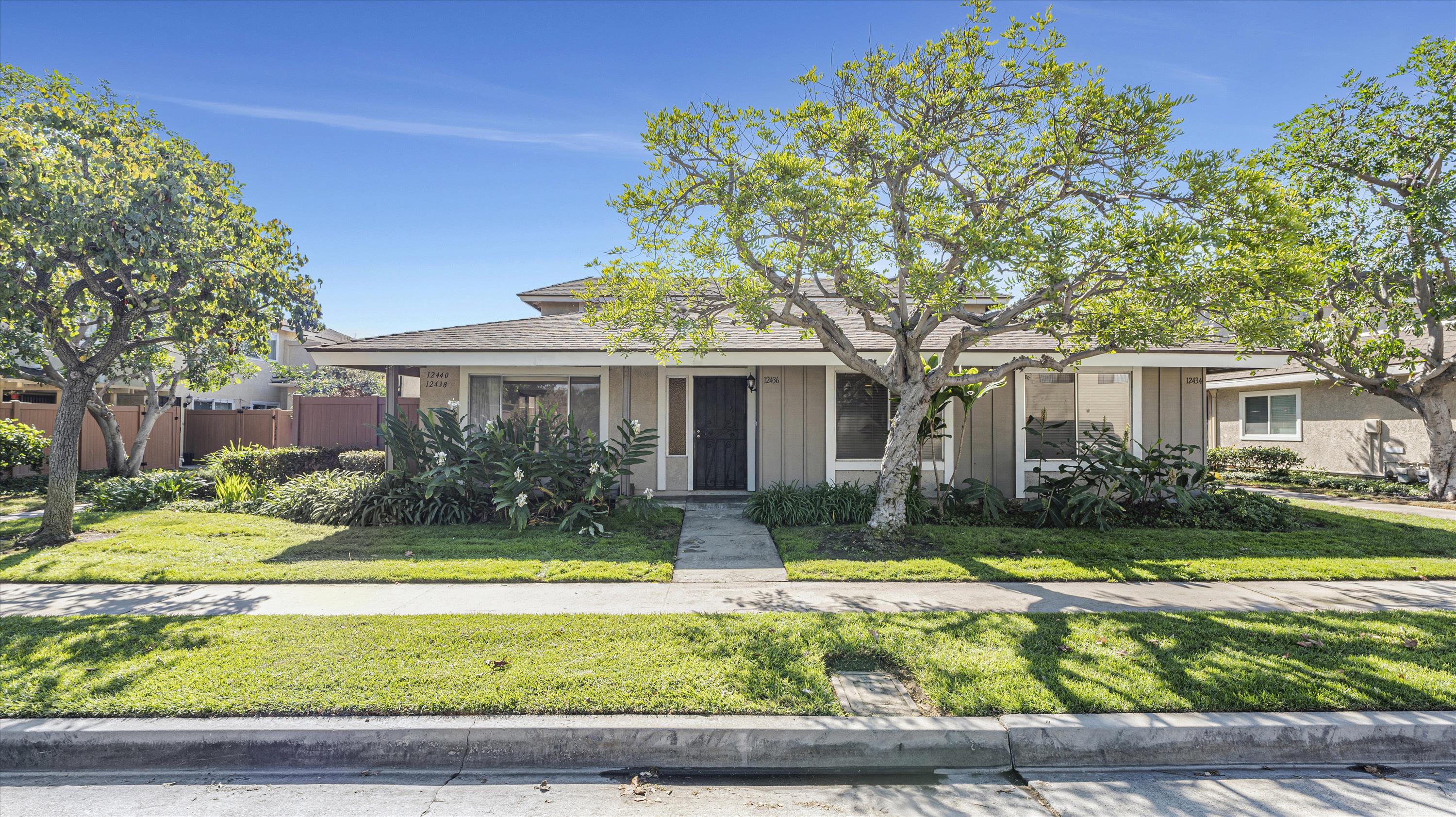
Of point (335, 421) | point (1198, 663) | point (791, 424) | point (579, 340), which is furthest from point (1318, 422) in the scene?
point (335, 421)

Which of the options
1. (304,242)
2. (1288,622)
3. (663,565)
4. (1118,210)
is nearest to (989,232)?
(1118,210)

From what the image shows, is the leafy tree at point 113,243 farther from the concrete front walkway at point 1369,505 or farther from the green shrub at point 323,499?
the concrete front walkway at point 1369,505

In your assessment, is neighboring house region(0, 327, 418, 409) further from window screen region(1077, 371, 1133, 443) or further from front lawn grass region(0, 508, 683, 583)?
window screen region(1077, 371, 1133, 443)

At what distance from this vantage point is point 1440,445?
43.6 feet

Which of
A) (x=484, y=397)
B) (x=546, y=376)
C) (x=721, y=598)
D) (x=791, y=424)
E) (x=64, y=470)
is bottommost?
(x=721, y=598)

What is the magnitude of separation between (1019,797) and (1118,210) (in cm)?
592

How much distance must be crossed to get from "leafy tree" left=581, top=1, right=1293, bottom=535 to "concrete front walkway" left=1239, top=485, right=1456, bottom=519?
6.40 meters

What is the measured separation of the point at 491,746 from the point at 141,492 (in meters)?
11.1

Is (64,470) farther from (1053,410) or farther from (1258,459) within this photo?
(1258,459)

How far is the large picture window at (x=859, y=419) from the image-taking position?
37.2 feet

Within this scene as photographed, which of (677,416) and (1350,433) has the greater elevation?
(677,416)

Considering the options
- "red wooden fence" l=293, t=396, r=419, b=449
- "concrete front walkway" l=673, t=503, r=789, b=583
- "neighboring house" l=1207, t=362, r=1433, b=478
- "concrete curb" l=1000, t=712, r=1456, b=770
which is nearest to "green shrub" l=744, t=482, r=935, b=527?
"concrete front walkway" l=673, t=503, r=789, b=583

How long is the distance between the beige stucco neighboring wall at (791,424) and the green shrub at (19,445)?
13.5 m

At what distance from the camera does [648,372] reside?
11.7m
